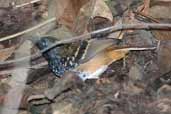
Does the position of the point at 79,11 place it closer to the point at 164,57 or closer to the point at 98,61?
the point at 98,61

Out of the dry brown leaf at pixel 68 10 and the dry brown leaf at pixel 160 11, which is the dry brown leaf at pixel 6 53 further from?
the dry brown leaf at pixel 160 11

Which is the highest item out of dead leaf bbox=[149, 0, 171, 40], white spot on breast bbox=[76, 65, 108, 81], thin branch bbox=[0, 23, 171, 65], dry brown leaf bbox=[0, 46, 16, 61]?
dead leaf bbox=[149, 0, 171, 40]

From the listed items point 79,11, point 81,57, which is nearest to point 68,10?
point 79,11

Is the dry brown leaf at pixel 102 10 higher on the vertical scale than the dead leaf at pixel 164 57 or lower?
higher

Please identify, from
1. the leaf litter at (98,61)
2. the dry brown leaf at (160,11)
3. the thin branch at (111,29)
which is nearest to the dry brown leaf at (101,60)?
the leaf litter at (98,61)

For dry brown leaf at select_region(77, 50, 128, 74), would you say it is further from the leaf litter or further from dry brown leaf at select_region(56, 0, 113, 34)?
dry brown leaf at select_region(56, 0, 113, 34)

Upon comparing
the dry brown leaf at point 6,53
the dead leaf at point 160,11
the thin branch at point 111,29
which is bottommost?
the dry brown leaf at point 6,53

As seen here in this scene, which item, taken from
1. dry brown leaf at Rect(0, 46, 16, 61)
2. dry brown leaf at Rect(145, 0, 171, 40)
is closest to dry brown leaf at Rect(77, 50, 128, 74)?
dry brown leaf at Rect(145, 0, 171, 40)

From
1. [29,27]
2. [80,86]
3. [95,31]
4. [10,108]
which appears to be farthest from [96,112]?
[29,27]

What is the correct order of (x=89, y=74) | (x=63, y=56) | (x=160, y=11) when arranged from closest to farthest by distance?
(x=89, y=74), (x=63, y=56), (x=160, y=11)

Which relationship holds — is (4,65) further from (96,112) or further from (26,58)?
(96,112)

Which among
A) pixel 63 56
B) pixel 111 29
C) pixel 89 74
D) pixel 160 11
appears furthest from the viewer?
pixel 160 11
